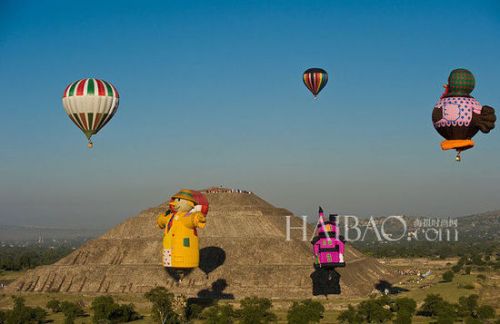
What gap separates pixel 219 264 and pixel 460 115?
211 ft

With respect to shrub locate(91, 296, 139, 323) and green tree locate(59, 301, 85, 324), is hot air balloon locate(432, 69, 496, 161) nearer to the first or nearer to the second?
shrub locate(91, 296, 139, 323)

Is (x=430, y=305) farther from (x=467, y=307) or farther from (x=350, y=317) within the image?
(x=350, y=317)

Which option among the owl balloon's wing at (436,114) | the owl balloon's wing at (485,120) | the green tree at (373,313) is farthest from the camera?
the green tree at (373,313)

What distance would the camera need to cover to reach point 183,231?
73.6m

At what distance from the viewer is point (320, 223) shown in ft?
285

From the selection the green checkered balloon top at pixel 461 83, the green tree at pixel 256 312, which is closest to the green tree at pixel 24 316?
the green tree at pixel 256 312

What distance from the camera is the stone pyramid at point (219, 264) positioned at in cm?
11644

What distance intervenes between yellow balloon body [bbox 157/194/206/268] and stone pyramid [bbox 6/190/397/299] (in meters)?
40.2

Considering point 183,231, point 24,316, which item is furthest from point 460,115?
point 24,316

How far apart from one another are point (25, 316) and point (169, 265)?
3131 centimetres

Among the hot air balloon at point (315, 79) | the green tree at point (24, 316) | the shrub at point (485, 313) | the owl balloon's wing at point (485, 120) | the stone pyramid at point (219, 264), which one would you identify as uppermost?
the hot air balloon at point (315, 79)

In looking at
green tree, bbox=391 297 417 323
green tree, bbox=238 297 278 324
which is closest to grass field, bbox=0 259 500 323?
green tree, bbox=391 297 417 323

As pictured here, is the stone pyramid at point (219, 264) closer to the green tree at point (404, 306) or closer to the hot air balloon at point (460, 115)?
the green tree at point (404, 306)

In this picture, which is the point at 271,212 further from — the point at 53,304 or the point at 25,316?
the point at 25,316
